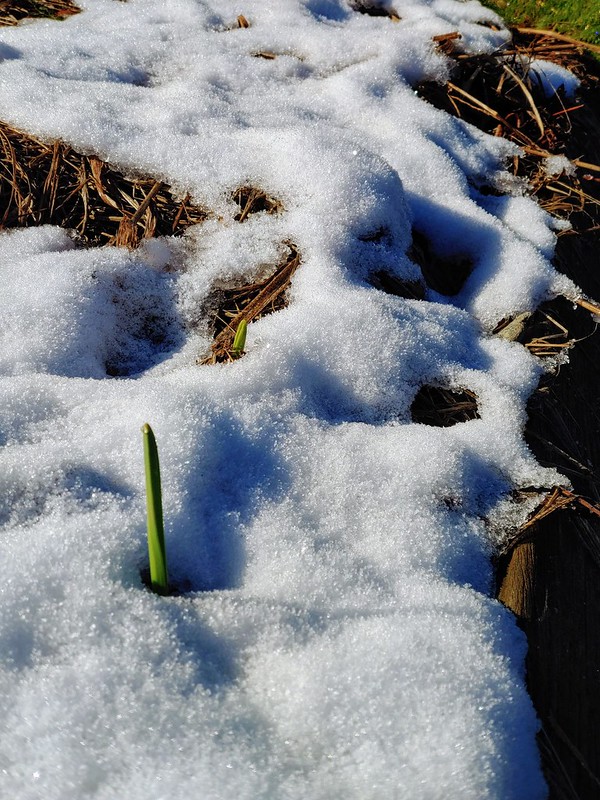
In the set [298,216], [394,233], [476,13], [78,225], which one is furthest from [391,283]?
[476,13]

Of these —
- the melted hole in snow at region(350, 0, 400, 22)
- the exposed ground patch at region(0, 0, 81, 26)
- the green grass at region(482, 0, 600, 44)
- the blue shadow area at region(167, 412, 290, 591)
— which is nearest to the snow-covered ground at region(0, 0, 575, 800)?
the blue shadow area at region(167, 412, 290, 591)

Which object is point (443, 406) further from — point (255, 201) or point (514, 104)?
point (514, 104)

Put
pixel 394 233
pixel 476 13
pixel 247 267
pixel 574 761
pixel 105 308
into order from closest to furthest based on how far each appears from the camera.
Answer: pixel 574 761 → pixel 105 308 → pixel 247 267 → pixel 394 233 → pixel 476 13

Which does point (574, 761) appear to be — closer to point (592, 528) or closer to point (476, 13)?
point (592, 528)

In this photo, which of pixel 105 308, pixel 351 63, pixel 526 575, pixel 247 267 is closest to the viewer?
pixel 526 575

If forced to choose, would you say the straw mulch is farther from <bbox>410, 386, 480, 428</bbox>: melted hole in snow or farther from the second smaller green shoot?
the second smaller green shoot

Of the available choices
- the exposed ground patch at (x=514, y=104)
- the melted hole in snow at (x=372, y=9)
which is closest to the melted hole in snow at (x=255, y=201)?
the exposed ground patch at (x=514, y=104)
